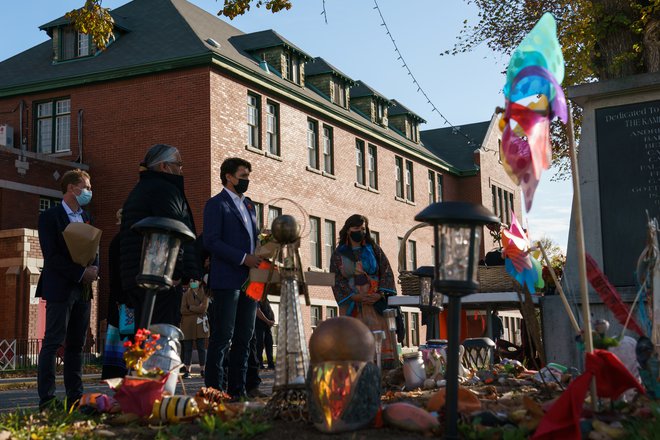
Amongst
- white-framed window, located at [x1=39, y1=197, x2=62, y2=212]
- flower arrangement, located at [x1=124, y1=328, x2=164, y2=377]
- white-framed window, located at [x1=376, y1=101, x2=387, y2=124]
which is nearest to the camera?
flower arrangement, located at [x1=124, y1=328, x2=164, y2=377]

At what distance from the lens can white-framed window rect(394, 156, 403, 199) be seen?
38.7 m

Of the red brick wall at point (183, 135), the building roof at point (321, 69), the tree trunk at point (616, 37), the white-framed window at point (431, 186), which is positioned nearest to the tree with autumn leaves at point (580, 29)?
the tree trunk at point (616, 37)

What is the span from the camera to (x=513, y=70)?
4871mm

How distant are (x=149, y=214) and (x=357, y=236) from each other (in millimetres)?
2354

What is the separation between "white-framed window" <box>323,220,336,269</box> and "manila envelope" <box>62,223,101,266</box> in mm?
25069

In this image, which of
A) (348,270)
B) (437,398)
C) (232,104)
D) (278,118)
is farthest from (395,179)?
(437,398)

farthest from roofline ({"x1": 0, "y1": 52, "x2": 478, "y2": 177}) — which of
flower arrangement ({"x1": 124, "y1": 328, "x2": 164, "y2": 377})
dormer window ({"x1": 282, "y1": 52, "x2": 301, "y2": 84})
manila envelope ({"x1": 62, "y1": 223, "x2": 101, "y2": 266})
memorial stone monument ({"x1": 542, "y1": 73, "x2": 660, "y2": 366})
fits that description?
flower arrangement ({"x1": 124, "y1": 328, "x2": 164, "y2": 377})

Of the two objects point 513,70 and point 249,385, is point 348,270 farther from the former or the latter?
point 513,70

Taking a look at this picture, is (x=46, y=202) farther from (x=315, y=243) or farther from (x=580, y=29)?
(x=580, y=29)

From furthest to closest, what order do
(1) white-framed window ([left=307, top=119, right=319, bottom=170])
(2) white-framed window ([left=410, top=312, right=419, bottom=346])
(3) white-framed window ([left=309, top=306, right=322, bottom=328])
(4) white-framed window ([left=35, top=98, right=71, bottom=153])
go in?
(2) white-framed window ([left=410, top=312, right=419, bottom=346]), (1) white-framed window ([left=307, top=119, right=319, bottom=170]), (3) white-framed window ([left=309, top=306, right=322, bottom=328]), (4) white-framed window ([left=35, top=98, right=71, bottom=153])

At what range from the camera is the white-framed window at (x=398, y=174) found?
127ft

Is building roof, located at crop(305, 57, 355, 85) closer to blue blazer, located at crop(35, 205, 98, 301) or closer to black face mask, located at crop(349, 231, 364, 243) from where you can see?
black face mask, located at crop(349, 231, 364, 243)

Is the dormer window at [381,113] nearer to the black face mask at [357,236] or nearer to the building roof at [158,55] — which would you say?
the building roof at [158,55]

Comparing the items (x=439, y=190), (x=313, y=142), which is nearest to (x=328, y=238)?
(x=313, y=142)
